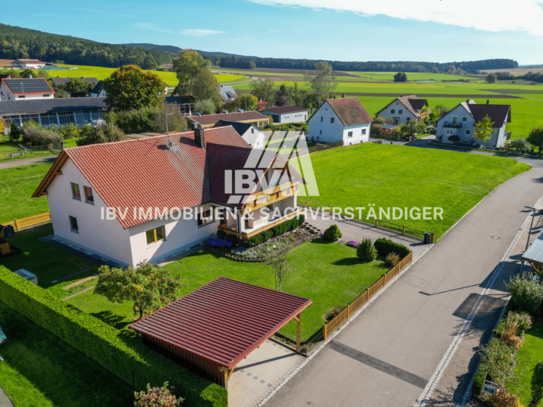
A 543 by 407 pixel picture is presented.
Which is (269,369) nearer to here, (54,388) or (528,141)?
(54,388)

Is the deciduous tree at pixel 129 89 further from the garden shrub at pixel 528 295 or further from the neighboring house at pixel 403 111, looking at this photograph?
the garden shrub at pixel 528 295

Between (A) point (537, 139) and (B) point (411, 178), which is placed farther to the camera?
(A) point (537, 139)

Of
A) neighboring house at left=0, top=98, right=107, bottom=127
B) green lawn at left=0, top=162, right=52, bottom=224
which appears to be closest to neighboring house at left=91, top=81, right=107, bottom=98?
neighboring house at left=0, top=98, right=107, bottom=127

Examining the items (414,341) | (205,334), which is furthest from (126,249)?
(414,341)

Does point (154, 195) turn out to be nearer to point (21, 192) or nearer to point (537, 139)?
point (21, 192)

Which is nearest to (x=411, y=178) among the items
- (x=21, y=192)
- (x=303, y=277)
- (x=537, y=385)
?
(x=303, y=277)

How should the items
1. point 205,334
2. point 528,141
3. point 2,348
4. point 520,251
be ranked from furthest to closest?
point 528,141 → point 520,251 → point 2,348 → point 205,334
